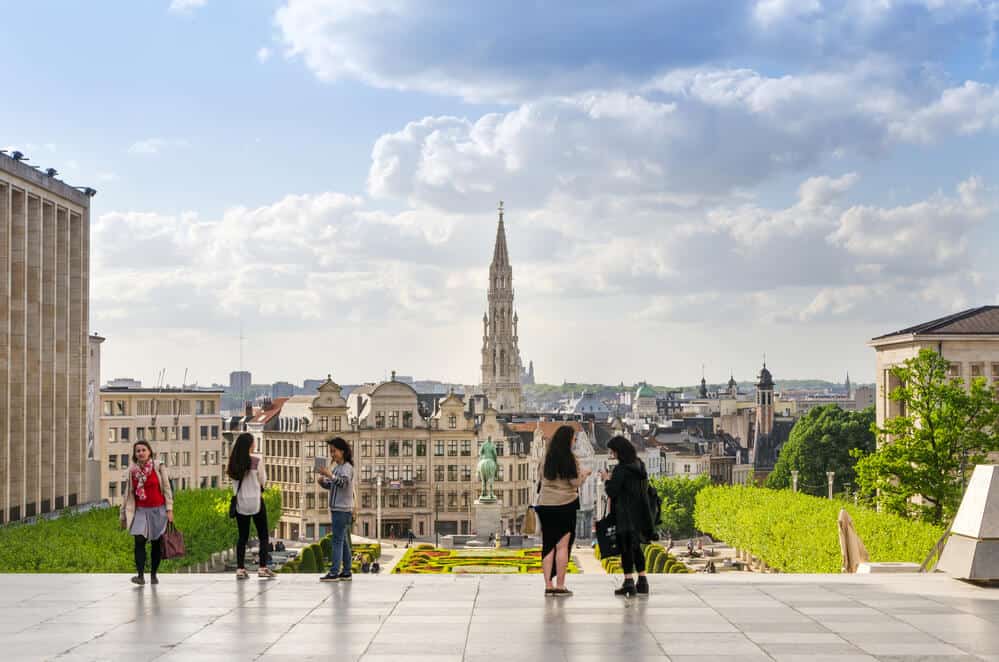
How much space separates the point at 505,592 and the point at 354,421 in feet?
462

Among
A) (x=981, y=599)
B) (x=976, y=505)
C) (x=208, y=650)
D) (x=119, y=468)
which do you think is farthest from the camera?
(x=119, y=468)

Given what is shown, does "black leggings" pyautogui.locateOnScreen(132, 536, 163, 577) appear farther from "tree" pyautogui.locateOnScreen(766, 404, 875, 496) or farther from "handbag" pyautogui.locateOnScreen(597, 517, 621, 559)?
"tree" pyautogui.locateOnScreen(766, 404, 875, 496)

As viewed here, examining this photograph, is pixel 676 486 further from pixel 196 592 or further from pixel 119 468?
pixel 196 592

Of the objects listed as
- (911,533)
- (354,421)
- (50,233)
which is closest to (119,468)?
(354,421)

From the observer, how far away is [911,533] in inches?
2314

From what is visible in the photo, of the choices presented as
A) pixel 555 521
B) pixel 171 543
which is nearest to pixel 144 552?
pixel 171 543

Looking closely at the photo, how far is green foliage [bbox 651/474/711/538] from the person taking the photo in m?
156

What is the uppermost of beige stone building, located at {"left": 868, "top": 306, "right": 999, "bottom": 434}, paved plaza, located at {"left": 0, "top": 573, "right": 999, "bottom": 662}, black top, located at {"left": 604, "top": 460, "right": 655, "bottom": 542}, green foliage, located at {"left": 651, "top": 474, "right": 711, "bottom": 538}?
beige stone building, located at {"left": 868, "top": 306, "right": 999, "bottom": 434}

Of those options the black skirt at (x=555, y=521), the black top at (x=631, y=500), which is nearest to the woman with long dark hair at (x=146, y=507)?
the black skirt at (x=555, y=521)

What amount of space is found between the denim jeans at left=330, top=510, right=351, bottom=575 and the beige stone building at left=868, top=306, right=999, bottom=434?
223 ft

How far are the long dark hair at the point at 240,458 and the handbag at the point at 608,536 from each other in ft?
19.9

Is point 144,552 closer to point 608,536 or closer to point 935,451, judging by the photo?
point 608,536

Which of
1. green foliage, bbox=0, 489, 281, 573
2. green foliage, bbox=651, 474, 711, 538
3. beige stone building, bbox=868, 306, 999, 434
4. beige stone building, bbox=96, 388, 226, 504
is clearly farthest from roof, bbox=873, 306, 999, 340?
beige stone building, bbox=96, 388, 226, 504

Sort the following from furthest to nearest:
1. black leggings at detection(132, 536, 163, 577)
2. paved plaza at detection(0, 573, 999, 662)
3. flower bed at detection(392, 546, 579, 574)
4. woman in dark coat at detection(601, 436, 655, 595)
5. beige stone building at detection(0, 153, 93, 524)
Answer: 1. flower bed at detection(392, 546, 579, 574)
2. beige stone building at detection(0, 153, 93, 524)
3. black leggings at detection(132, 536, 163, 577)
4. woman in dark coat at detection(601, 436, 655, 595)
5. paved plaza at detection(0, 573, 999, 662)
